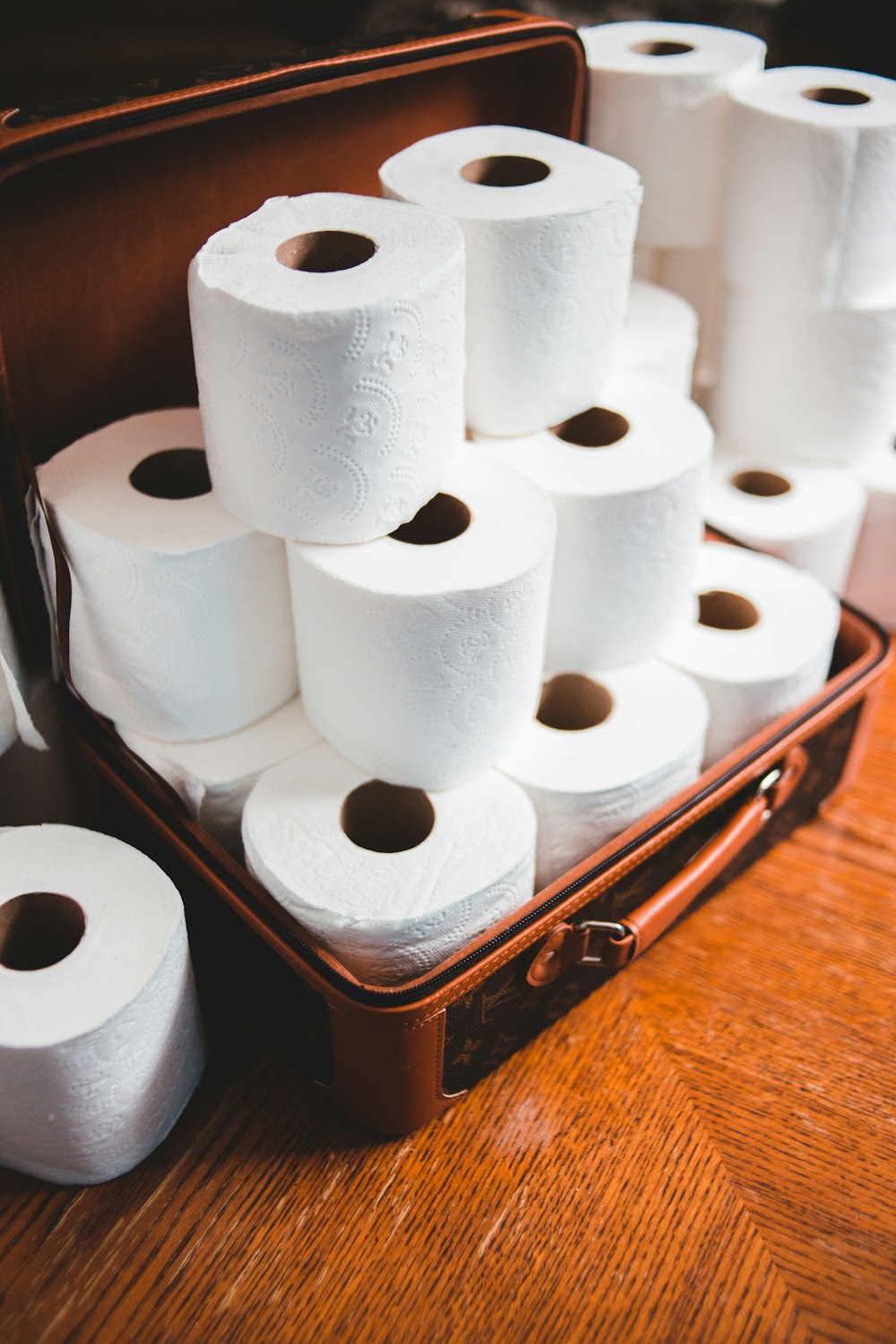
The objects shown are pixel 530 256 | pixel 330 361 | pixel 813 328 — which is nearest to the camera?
pixel 330 361

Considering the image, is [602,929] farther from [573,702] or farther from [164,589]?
[164,589]

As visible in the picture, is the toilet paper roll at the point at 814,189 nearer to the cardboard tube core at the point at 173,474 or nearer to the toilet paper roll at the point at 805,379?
the toilet paper roll at the point at 805,379

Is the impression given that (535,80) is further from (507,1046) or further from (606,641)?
(507,1046)

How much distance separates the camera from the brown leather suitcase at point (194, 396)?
23.7 inches

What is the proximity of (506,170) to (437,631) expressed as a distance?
1.02 ft

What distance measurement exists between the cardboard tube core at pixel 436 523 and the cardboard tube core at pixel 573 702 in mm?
133

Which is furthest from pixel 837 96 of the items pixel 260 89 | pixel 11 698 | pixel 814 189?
pixel 11 698

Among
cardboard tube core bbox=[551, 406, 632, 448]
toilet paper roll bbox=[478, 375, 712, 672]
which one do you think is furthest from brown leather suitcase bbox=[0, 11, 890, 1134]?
cardboard tube core bbox=[551, 406, 632, 448]

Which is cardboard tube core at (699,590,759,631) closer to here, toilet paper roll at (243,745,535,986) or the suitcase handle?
the suitcase handle

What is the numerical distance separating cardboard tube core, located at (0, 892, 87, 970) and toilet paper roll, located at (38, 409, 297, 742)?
12 cm

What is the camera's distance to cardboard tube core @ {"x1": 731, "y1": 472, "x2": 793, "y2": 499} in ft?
3.08

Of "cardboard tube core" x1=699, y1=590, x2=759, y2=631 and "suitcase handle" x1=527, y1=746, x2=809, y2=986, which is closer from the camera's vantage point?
"suitcase handle" x1=527, y1=746, x2=809, y2=986

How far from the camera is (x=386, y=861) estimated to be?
621mm

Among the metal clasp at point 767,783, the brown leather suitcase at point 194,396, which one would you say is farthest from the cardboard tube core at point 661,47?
the metal clasp at point 767,783
